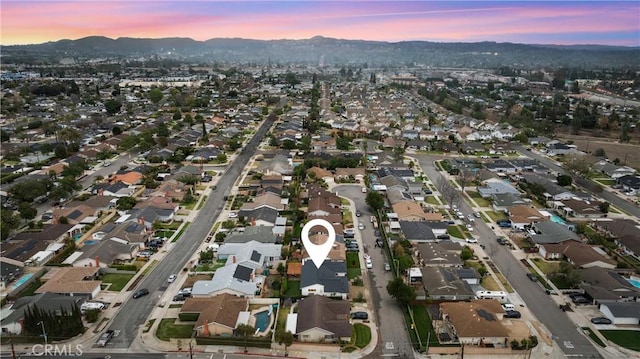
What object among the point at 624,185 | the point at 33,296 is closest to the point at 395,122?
the point at 624,185

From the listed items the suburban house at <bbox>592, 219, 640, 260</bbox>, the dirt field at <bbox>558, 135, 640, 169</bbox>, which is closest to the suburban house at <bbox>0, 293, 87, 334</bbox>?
the suburban house at <bbox>592, 219, 640, 260</bbox>

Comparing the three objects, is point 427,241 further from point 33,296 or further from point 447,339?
point 33,296

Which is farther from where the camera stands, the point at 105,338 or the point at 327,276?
the point at 327,276

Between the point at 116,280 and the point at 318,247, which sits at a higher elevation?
the point at 318,247

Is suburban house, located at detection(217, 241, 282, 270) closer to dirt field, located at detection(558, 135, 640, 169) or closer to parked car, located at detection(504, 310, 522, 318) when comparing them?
parked car, located at detection(504, 310, 522, 318)

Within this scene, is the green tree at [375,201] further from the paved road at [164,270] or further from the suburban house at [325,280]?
the paved road at [164,270]

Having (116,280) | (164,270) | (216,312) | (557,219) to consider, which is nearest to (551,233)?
(557,219)

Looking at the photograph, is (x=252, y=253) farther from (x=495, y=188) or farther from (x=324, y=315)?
(x=495, y=188)

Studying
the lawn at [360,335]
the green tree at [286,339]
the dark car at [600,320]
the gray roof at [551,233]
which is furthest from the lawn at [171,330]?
the gray roof at [551,233]
